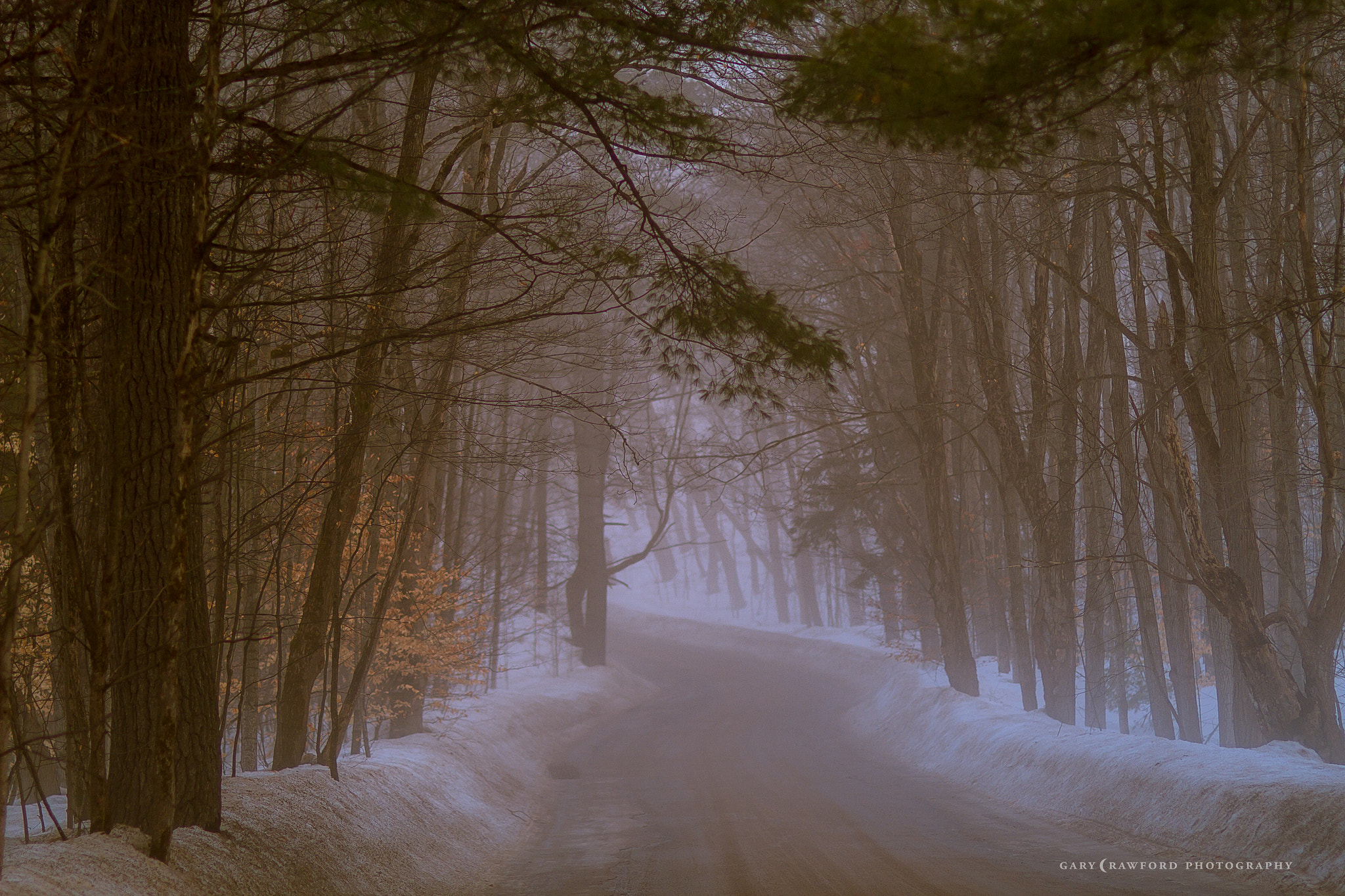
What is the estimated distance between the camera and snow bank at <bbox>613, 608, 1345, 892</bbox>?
7605 mm

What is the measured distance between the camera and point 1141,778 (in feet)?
32.3

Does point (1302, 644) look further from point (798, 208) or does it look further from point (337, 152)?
point (798, 208)

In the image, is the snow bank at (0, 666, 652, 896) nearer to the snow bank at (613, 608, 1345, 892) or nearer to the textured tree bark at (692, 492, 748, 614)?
the snow bank at (613, 608, 1345, 892)

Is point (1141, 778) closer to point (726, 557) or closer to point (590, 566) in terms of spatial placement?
point (590, 566)

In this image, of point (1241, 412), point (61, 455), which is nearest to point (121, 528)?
point (61, 455)

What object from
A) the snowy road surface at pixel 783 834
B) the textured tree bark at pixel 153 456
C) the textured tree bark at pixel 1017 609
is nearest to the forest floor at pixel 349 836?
the textured tree bark at pixel 153 456

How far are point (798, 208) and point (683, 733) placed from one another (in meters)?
12.0

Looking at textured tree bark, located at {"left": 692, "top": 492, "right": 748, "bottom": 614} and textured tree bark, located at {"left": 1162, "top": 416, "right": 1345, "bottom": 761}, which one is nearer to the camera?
textured tree bark, located at {"left": 1162, "top": 416, "right": 1345, "bottom": 761}

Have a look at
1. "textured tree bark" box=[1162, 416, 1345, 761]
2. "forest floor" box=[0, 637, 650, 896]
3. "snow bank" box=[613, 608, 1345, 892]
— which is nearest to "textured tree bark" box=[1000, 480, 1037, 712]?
"snow bank" box=[613, 608, 1345, 892]

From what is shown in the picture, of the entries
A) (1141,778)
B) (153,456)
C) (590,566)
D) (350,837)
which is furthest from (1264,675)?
(590,566)

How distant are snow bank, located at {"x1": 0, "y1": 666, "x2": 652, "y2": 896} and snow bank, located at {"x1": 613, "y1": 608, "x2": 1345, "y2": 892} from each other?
247 inches

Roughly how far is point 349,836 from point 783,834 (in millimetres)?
4582

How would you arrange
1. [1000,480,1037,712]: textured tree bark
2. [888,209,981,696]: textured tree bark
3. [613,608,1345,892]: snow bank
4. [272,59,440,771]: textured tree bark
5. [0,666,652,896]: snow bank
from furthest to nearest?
[888,209,981,696]: textured tree bark, [1000,480,1037,712]: textured tree bark, [272,59,440,771]: textured tree bark, [613,608,1345,892]: snow bank, [0,666,652,896]: snow bank

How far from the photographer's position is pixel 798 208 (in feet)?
71.5
